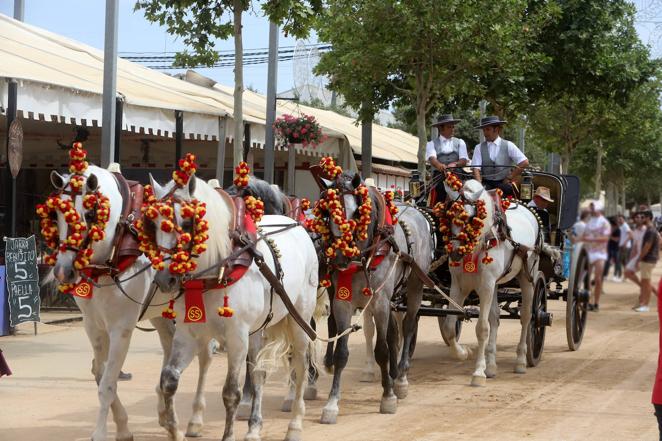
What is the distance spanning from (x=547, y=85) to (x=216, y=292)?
56.1 feet

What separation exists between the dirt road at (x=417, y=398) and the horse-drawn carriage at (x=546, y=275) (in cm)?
43

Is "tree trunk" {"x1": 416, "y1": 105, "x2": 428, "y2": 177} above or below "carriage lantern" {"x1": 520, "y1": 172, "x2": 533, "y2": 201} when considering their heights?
above

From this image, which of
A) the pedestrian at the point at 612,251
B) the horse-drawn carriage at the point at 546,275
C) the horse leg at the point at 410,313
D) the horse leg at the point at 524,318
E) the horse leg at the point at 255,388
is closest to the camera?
the pedestrian at the point at 612,251

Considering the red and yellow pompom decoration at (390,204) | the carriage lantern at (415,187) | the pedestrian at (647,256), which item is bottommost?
the pedestrian at (647,256)

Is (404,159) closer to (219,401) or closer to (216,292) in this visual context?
(219,401)

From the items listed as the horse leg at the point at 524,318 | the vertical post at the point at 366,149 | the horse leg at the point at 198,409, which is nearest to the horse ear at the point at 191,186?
the horse leg at the point at 198,409

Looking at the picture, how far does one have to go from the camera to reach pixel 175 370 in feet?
20.9

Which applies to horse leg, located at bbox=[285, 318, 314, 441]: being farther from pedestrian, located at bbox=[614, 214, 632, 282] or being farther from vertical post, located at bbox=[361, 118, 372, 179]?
vertical post, located at bbox=[361, 118, 372, 179]

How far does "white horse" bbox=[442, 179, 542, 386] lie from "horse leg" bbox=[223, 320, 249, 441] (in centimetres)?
376

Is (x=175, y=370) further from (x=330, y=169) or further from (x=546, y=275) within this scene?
(x=546, y=275)

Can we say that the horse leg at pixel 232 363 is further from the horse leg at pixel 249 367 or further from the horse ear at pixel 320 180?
the horse ear at pixel 320 180

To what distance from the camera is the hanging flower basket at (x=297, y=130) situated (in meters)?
15.9

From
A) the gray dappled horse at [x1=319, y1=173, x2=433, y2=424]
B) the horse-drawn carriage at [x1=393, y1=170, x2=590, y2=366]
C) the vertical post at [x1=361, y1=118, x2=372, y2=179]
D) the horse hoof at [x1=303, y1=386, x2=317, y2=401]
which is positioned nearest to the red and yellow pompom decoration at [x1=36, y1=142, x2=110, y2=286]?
the gray dappled horse at [x1=319, y1=173, x2=433, y2=424]

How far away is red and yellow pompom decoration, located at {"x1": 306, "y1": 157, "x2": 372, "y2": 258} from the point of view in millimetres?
7871
